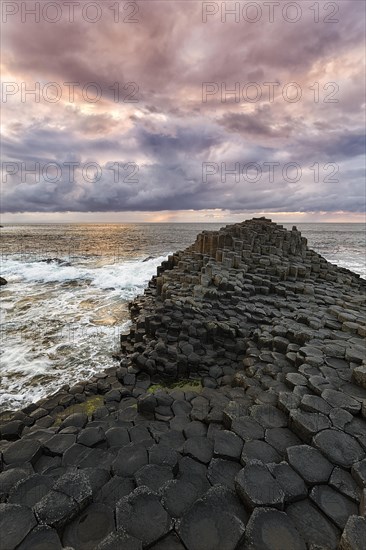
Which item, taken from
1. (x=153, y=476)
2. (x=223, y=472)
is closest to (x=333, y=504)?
(x=223, y=472)

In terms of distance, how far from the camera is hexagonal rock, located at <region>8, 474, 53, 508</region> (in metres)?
2.82

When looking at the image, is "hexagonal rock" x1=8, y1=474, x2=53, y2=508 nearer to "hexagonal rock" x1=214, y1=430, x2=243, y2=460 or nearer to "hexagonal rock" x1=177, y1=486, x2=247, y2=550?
"hexagonal rock" x1=177, y1=486, x2=247, y2=550

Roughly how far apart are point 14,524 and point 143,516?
47.4 inches

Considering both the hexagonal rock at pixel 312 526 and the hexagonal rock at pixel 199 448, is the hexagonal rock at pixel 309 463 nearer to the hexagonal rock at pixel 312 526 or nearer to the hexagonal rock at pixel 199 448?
the hexagonal rock at pixel 312 526

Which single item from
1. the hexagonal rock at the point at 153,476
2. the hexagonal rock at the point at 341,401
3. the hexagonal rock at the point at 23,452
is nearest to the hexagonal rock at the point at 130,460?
the hexagonal rock at the point at 153,476

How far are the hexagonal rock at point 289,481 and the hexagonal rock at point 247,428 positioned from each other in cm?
56

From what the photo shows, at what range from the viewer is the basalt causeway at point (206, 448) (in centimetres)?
251

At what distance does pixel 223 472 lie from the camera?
127 inches

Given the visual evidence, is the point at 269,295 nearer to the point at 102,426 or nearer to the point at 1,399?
the point at 102,426

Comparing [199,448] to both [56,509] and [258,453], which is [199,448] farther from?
[56,509]

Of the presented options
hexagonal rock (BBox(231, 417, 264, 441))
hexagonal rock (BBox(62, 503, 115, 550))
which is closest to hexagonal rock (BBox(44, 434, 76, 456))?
hexagonal rock (BBox(62, 503, 115, 550))

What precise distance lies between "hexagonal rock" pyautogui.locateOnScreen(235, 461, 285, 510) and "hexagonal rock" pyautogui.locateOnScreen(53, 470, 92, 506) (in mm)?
1604

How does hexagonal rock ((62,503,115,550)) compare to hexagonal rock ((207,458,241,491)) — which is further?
hexagonal rock ((207,458,241,491))

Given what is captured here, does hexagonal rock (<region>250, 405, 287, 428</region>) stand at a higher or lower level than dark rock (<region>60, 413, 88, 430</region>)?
higher
